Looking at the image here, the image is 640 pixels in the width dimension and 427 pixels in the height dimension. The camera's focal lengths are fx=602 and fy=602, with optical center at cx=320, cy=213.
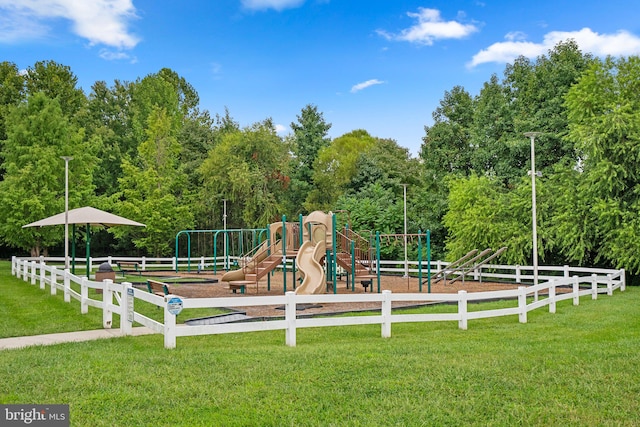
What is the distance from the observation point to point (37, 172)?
3594cm

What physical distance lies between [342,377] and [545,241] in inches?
930

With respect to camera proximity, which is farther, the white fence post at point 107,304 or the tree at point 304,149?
the tree at point 304,149

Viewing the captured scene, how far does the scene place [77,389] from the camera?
6531mm

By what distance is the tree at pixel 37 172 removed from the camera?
116 ft

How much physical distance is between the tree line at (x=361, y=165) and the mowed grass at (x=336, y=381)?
16205 mm

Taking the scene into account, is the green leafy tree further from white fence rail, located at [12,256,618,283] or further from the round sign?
the round sign

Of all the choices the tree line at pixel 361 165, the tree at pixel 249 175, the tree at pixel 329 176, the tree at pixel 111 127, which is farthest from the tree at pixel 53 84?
the tree at pixel 329 176

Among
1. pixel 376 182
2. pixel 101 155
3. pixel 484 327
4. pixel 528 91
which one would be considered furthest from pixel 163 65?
pixel 484 327

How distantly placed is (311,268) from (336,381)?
12685 mm

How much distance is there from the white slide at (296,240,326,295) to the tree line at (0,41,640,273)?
11.2m

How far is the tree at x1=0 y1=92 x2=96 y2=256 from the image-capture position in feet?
116

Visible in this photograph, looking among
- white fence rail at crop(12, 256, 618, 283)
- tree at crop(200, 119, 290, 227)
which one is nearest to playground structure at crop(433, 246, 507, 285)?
white fence rail at crop(12, 256, 618, 283)

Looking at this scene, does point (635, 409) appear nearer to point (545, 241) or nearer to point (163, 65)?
point (545, 241)

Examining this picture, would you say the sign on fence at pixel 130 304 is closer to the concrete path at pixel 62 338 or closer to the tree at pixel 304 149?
the concrete path at pixel 62 338
